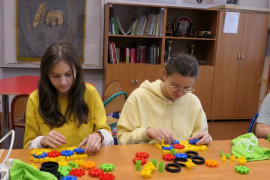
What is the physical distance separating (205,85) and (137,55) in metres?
1.16

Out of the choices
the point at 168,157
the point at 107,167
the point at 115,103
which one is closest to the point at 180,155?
the point at 168,157

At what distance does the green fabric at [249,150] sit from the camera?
1145 millimetres

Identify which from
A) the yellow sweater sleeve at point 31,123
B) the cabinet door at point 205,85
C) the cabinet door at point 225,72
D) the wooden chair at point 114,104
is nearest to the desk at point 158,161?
the yellow sweater sleeve at point 31,123

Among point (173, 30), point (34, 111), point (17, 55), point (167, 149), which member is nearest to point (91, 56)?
point (17, 55)

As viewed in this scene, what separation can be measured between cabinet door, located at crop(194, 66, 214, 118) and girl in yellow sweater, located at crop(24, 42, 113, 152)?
9.51ft

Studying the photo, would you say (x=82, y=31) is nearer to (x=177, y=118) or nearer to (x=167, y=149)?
(x=177, y=118)

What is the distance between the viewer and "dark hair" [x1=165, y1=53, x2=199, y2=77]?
137 centimetres

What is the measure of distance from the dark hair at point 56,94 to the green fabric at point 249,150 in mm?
791

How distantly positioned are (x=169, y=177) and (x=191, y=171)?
10cm

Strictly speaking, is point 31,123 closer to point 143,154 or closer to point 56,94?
point 56,94

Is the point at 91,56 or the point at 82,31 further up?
the point at 82,31

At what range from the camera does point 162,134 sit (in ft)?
4.11

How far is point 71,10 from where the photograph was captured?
3.96m

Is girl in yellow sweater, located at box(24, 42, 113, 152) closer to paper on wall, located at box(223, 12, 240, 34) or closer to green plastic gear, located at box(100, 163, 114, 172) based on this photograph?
green plastic gear, located at box(100, 163, 114, 172)
